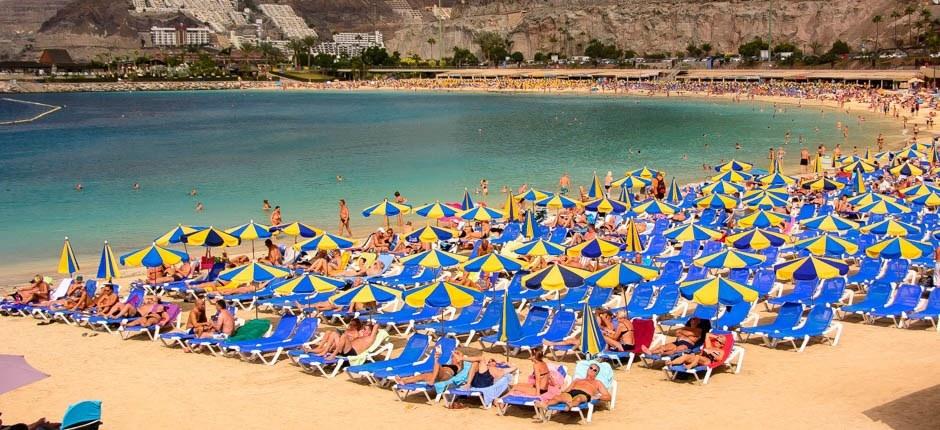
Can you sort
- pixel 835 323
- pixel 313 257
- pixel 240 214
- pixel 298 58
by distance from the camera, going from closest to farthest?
pixel 835 323
pixel 313 257
pixel 240 214
pixel 298 58

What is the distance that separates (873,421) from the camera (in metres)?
9.41

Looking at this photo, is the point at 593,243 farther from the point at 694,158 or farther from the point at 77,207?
the point at 694,158

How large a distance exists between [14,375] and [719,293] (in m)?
8.22

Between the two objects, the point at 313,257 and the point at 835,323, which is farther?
the point at 313,257

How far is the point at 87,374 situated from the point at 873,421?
950 cm

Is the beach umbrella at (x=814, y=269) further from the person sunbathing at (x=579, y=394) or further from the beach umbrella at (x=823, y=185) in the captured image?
the beach umbrella at (x=823, y=185)

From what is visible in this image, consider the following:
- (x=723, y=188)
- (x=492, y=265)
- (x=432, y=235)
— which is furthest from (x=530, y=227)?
(x=723, y=188)

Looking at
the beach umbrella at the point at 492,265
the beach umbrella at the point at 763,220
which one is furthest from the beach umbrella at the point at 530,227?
the beach umbrella at the point at 492,265

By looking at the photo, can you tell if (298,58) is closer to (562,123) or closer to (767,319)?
(562,123)

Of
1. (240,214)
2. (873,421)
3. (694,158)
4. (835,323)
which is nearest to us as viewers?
(873,421)

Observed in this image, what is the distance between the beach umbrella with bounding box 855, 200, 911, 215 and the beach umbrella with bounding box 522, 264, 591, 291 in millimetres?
9505

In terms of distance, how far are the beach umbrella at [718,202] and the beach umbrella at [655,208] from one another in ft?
4.30

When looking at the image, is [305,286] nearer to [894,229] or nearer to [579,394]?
[579,394]

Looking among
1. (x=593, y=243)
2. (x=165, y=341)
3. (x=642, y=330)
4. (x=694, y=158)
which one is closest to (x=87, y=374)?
(x=165, y=341)
